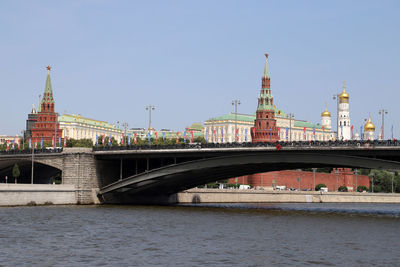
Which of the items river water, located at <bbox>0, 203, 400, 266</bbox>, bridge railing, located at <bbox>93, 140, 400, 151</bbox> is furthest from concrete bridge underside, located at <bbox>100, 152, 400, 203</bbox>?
river water, located at <bbox>0, 203, 400, 266</bbox>

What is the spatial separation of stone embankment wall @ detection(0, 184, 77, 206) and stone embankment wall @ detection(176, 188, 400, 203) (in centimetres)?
2150

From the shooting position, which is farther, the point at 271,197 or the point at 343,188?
the point at 343,188

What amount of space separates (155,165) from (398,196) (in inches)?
2431

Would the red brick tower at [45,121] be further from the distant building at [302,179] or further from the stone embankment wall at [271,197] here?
the stone embankment wall at [271,197]

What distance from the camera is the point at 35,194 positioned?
7606cm

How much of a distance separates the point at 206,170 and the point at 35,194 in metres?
18.0

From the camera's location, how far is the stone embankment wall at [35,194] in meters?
72.6

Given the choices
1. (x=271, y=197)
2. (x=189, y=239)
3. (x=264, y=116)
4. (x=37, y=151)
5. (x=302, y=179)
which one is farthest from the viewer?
(x=302, y=179)

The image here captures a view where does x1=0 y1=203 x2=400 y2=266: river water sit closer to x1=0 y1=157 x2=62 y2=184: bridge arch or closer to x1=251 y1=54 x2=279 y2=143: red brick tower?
x1=0 y1=157 x2=62 y2=184: bridge arch

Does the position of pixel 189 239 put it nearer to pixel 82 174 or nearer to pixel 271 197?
pixel 82 174

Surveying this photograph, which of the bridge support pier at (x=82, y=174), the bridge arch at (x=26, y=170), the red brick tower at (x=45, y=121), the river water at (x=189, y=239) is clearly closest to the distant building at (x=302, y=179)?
the bridge arch at (x=26, y=170)

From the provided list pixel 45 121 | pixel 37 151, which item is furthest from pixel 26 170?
pixel 45 121

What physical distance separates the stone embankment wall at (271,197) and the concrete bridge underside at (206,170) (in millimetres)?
7234

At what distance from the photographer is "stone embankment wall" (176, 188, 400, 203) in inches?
4011
